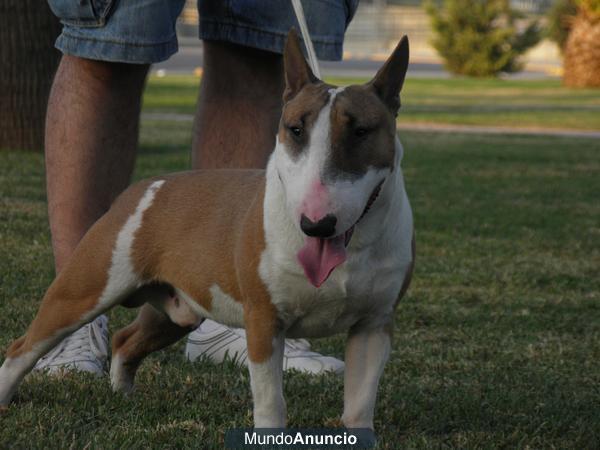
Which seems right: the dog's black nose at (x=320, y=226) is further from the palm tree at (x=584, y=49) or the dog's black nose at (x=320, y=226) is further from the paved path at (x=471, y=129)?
the palm tree at (x=584, y=49)

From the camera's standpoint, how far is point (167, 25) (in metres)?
3.59

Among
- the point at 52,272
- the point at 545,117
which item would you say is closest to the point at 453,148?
the point at 545,117

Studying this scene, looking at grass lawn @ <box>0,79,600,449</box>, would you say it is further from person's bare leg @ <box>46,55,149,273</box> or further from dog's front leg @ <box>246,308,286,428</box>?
person's bare leg @ <box>46,55,149,273</box>

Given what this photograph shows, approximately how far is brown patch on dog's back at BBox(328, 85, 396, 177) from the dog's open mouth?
0.27ft

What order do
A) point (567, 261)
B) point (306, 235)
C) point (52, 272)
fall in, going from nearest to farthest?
point (306, 235), point (52, 272), point (567, 261)

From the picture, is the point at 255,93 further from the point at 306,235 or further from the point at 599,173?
the point at 599,173

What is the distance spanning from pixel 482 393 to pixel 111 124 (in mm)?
1509

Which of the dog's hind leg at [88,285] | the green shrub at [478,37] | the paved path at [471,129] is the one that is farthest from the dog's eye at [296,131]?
the green shrub at [478,37]

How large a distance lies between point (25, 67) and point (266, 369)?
7204 mm

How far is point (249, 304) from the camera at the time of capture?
2.87m

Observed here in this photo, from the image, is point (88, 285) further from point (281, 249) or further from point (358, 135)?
point (358, 135)

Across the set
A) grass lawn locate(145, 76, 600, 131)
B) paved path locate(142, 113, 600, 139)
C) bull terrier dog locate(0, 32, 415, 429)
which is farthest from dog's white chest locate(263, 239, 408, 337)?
grass lawn locate(145, 76, 600, 131)

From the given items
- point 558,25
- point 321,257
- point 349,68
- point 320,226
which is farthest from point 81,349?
point 558,25

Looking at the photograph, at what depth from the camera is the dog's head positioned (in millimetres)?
→ 2535
